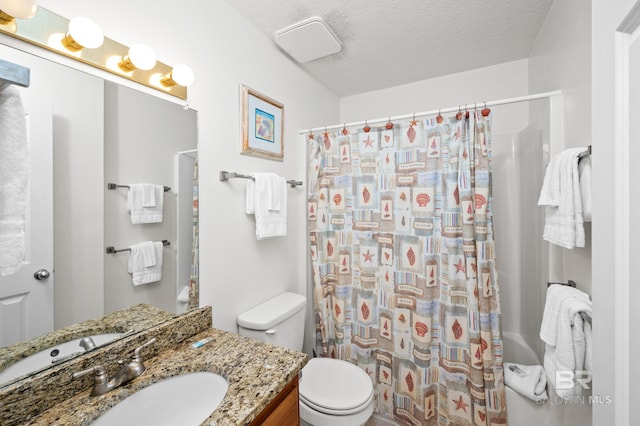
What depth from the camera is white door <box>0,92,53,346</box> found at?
74 centimetres

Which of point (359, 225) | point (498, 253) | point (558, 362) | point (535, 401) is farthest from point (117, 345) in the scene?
point (498, 253)

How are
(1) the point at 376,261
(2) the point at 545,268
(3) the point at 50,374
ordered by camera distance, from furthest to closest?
(1) the point at 376,261
(2) the point at 545,268
(3) the point at 50,374

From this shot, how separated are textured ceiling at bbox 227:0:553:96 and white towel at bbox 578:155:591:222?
1.00m

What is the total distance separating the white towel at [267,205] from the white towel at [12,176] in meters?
0.92

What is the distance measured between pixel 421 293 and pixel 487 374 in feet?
1.68

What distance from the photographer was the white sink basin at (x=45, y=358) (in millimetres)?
732

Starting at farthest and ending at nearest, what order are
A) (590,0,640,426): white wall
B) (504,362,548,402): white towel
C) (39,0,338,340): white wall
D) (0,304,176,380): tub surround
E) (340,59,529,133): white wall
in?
(340,59,529,133): white wall, (504,362,548,402): white towel, (39,0,338,340): white wall, (0,304,176,380): tub surround, (590,0,640,426): white wall

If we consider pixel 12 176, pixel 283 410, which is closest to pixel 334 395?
pixel 283 410

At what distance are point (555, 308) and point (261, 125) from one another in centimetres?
174

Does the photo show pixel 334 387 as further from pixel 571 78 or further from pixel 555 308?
pixel 571 78

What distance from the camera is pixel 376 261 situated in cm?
176

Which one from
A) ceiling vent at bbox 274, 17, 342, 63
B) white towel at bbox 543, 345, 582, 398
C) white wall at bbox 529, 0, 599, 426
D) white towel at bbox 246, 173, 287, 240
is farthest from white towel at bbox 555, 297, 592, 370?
ceiling vent at bbox 274, 17, 342, 63

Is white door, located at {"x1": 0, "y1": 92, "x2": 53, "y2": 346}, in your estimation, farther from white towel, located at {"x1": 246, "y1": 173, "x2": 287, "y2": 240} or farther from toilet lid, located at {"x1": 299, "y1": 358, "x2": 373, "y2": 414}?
toilet lid, located at {"x1": 299, "y1": 358, "x2": 373, "y2": 414}

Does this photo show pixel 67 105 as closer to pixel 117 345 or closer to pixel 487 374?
pixel 117 345
